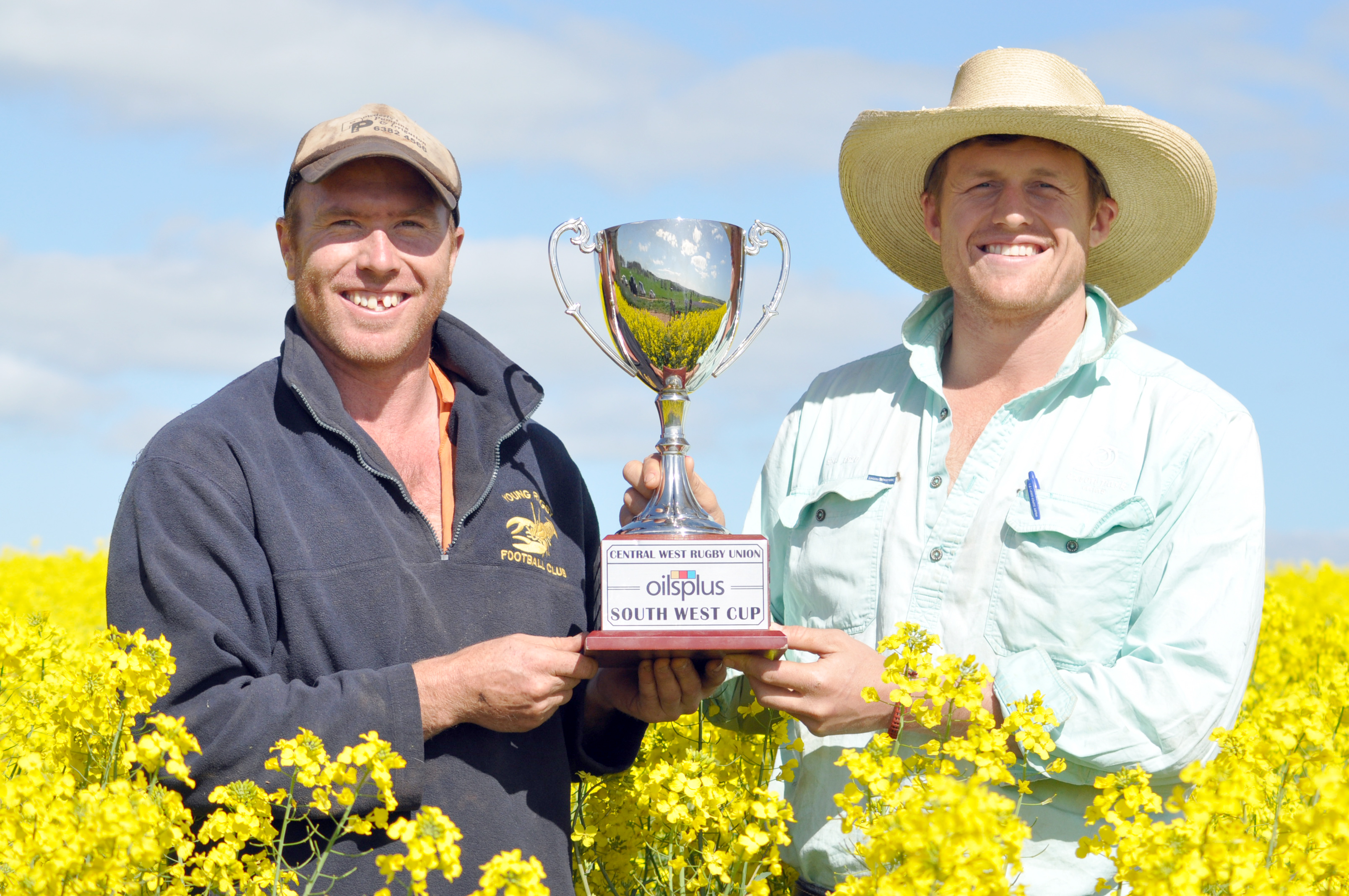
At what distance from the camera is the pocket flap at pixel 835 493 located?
363 cm

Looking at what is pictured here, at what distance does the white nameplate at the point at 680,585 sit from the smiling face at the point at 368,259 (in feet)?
2.91

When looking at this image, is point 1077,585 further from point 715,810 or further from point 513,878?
point 513,878

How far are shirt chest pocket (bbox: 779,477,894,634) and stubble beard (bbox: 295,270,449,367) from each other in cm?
118

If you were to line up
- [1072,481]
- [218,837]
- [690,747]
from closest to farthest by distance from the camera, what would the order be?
1. [218,837]
2. [1072,481]
3. [690,747]

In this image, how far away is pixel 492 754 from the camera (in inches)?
130

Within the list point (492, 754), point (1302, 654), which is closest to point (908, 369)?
point (492, 754)

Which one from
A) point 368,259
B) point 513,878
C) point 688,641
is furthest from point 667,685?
point 368,259

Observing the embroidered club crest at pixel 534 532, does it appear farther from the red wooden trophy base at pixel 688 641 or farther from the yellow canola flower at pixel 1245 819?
the yellow canola flower at pixel 1245 819

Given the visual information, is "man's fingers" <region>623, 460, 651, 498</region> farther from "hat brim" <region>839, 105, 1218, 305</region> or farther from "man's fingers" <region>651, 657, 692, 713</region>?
"hat brim" <region>839, 105, 1218, 305</region>

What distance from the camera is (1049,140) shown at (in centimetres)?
377

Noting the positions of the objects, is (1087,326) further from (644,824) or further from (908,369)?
(644,824)

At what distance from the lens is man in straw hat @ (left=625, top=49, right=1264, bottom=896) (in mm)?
3180

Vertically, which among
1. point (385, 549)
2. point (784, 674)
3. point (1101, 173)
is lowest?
point (784, 674)

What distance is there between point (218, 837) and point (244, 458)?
896 mm
